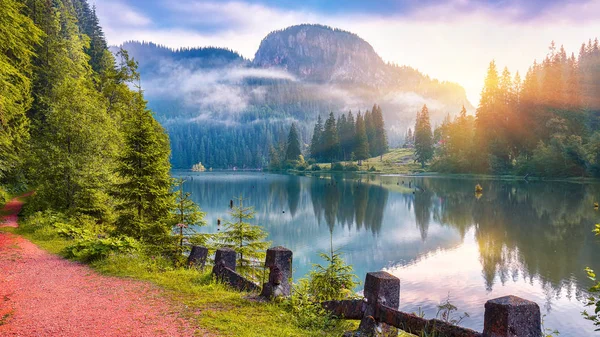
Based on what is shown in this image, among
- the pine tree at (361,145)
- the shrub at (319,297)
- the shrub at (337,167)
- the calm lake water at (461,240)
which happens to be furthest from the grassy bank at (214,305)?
the pine tree at (361,145)

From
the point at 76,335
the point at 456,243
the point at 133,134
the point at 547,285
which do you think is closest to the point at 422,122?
the point at 456,243

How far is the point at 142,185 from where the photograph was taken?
1415cm

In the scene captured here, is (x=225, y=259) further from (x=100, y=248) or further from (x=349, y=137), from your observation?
(x=349, y=137)

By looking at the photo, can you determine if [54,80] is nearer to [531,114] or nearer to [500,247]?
[500,247]

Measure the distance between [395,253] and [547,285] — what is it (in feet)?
31.3

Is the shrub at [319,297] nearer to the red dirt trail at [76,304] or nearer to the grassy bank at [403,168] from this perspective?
the red dirt trail at [76,304]

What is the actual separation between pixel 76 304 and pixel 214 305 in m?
3.18

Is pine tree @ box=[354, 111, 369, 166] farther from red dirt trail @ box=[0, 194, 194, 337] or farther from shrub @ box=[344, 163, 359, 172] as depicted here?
red dirt trail @ box=[0, 194, 194, 337]

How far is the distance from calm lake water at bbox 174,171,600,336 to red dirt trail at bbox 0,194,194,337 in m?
4.56

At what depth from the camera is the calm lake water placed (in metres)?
16.5

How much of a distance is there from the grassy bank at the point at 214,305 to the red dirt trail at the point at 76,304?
32 cm

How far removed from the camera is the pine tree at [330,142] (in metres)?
114

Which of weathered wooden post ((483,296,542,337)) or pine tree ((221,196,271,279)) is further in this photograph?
pine tree ((221,196,271,279))

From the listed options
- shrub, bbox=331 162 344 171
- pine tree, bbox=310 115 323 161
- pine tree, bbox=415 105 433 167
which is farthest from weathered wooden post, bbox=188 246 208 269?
pine tree, bbox=310 115 323 161
